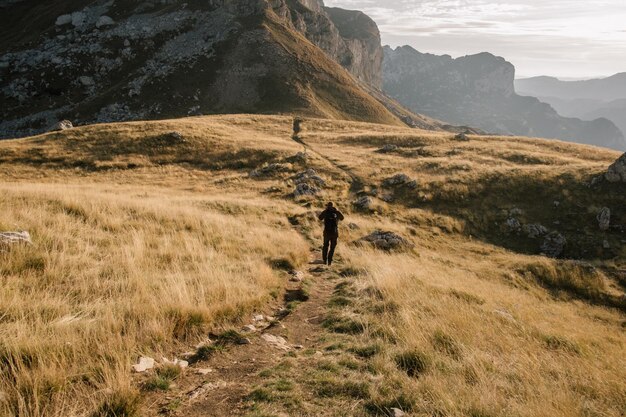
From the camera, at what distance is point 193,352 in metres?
6.02

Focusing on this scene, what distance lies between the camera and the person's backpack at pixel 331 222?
48.6 feet

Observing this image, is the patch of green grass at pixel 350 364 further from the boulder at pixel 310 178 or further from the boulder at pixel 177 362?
the boulder at pixel 310 178

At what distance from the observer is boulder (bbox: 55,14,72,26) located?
101m

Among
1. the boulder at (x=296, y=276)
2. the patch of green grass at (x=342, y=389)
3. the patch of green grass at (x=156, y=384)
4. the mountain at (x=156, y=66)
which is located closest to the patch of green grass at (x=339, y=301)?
the boulder at (x=296, y=276)

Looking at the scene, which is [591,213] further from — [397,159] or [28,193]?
[28,193]

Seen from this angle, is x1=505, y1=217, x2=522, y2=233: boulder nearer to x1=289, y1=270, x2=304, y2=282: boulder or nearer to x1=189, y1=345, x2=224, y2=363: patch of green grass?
x1=289, y1=270, x2=304, y2=282: boulder

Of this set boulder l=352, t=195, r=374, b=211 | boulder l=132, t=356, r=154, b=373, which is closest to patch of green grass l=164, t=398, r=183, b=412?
boulder l=132, t=356, r=154, b=373

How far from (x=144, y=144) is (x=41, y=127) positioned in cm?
5018

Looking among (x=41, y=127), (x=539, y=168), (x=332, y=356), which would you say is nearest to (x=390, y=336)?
(x=332, y=356)

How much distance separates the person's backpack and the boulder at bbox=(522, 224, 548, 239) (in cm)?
1723

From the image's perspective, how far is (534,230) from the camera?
1008 inches

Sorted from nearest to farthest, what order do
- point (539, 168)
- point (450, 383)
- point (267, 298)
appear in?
point (450, 383) < point (267, 298) < point (539, 168)

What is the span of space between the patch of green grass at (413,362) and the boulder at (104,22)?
123 m

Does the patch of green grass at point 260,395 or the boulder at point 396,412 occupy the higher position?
the boulder at point 396,412
